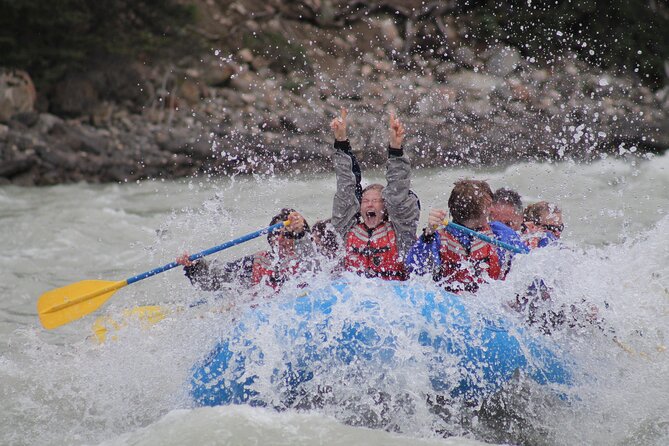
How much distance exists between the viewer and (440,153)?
11773mm

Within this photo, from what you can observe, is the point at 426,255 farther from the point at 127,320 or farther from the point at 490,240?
the point at 127,320

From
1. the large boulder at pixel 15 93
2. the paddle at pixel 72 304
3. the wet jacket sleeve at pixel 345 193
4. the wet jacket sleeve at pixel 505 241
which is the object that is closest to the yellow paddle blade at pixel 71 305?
the paddle at pixel 72 304

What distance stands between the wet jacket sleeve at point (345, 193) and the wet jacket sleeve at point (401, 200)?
0.69 ft

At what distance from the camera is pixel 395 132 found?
15.1 feet

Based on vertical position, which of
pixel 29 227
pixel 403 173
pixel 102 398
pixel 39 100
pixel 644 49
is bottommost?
pixel 102 398

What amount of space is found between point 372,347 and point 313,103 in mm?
9686

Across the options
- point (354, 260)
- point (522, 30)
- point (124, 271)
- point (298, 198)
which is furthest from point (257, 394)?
point (522, 30)

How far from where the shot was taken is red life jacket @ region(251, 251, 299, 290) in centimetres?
497

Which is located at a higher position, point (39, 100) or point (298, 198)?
point (39, 100)

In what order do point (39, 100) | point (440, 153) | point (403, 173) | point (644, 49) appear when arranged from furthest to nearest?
point (644, 49) < point (39, 100) < point (440, 153) < point (403, 173)

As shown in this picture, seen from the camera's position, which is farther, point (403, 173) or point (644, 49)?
point (644, 49)

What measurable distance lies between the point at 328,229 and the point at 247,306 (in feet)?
2.54

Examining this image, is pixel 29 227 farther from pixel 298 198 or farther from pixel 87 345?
pixel 87 345

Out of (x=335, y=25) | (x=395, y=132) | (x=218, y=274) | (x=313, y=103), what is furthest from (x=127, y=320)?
(x=335, y=25)
